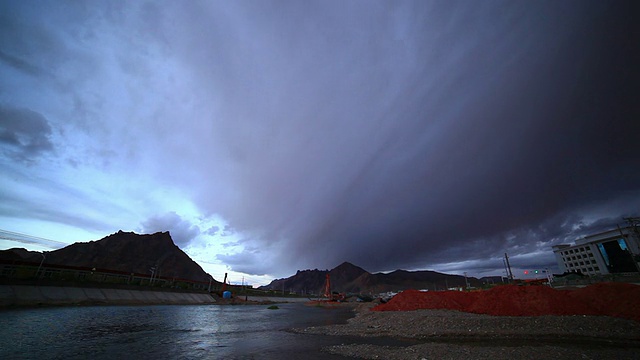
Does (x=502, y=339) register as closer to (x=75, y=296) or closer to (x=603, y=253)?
(x=75, y=296)

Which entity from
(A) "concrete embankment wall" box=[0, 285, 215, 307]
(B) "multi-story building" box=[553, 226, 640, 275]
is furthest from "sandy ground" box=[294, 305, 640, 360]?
(B) "multi-story building" box=[553, 226, 640, 275]

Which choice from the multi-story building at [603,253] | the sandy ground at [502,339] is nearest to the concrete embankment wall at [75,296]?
the sandy ground at [502,339]

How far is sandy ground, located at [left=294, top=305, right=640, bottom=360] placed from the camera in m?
15.3

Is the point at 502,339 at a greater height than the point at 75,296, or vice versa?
the point at 75,296

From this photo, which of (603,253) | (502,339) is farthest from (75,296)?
(603,253)

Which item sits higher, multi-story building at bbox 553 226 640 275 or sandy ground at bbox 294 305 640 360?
multi-story building at bbox 553 226 640 275

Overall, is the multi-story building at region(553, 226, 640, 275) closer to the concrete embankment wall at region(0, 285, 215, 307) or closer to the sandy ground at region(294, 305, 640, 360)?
the sandy ground at region(294, 305, 640, 360)

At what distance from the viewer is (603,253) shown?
12100 cm

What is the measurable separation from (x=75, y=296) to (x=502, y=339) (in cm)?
7659

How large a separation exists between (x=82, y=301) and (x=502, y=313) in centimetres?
7717

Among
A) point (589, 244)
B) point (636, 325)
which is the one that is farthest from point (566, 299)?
point (589, 244)

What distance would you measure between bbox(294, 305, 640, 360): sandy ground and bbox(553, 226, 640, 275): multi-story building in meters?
120

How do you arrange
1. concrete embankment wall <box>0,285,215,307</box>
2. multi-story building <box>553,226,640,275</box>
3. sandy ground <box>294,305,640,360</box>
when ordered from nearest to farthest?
sandy ground <box>294,305,640,360</box>, concrete embankment wall <box>0,285,215,307</box>, multi-story building <box>553,226,640,275</box>

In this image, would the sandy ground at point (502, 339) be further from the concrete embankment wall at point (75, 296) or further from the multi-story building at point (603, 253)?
the multi-story building at point (603, 253)
